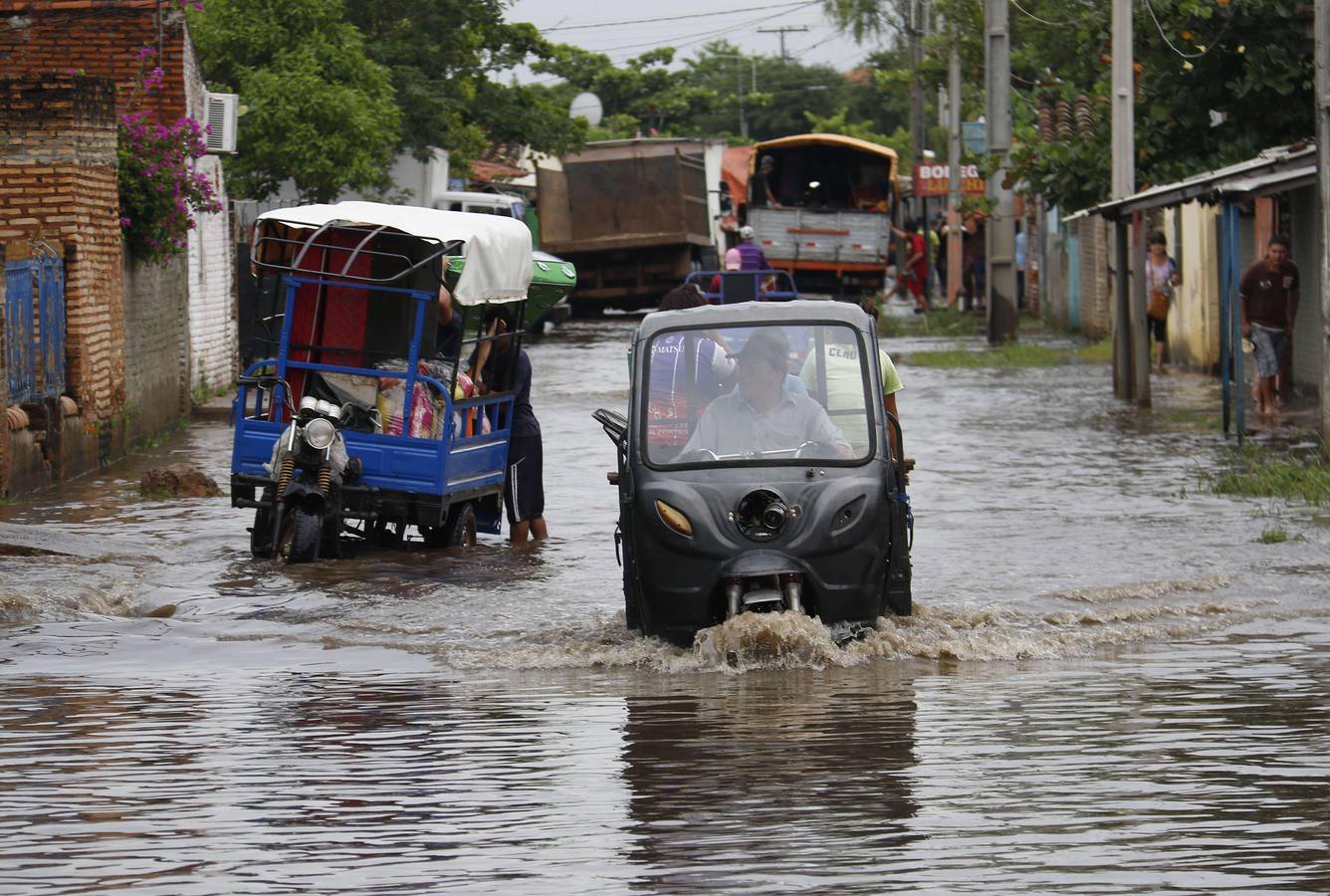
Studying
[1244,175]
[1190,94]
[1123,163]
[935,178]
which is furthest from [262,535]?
[935,178]

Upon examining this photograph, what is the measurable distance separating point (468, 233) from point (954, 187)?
116ft

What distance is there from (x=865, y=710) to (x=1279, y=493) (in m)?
8.25

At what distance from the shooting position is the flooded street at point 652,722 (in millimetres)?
6031

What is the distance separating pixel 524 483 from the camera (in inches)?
565

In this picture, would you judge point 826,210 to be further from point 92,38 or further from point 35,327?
point 35,327

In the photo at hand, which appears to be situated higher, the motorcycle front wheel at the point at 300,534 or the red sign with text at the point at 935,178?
the red sign with text at the point at 935,178

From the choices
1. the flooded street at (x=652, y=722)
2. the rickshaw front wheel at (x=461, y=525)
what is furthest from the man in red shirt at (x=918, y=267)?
the rickshaw front wheel at (x=461, y=525)

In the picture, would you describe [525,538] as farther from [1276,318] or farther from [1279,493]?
[1276,318]

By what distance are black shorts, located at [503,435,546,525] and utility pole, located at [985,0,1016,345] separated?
19451 mm

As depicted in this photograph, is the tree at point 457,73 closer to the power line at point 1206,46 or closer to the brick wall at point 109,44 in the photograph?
the brick wall at point 109,44

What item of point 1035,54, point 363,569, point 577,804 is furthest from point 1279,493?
point 1035,54

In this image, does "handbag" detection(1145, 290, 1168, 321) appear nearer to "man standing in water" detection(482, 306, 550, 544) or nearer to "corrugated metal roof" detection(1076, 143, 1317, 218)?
"corrugated metal roof" detection(1076, 143, 1317, 218)

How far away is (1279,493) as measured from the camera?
1574 centimetres

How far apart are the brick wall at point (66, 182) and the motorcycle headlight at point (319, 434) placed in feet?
20.0
